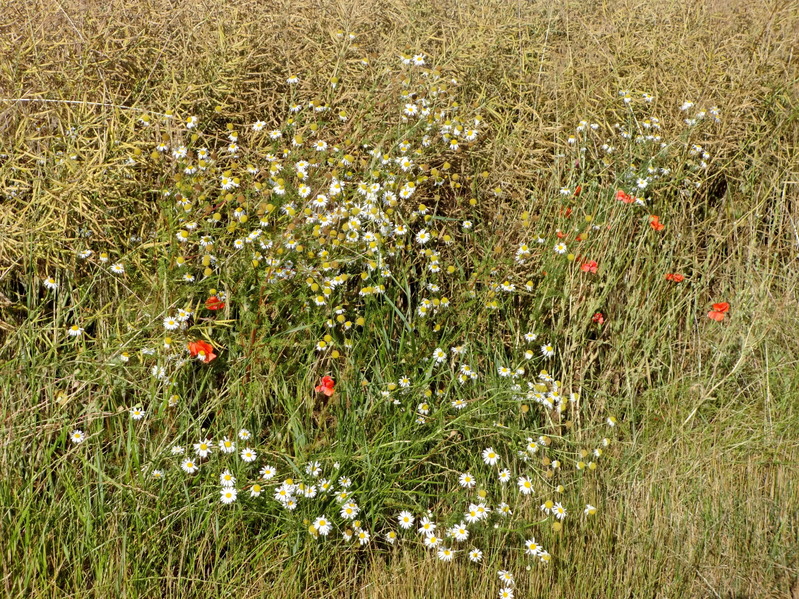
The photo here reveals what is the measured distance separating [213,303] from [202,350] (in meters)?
0.19

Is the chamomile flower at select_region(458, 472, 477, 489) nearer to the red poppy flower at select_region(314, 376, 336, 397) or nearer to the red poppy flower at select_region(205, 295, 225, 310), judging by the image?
the red poppy flower at select_region(314, 376, 336, 397)

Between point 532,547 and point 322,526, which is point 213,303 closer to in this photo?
point 322,526

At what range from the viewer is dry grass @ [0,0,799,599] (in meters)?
2.43

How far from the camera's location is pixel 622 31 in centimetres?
409

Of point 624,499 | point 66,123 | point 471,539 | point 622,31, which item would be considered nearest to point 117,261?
point 66,123

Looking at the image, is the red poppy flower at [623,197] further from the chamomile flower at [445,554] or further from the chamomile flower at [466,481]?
the chamomile flower at [445,554]

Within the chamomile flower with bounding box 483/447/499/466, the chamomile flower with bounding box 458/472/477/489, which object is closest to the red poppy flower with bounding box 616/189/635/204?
Answer: the chamomile flower with bounding box 483/447/499/466

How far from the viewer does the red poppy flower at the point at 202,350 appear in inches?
98.7

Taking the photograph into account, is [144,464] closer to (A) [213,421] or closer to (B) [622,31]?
(A) [213,421]

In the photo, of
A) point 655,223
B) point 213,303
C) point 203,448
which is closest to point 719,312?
point 655,223

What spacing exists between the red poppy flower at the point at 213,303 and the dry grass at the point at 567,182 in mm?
505

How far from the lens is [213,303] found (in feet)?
8.64

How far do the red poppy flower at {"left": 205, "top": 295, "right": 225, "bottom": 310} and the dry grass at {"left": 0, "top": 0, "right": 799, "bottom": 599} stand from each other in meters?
0.51

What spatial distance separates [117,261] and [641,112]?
2388 mm
